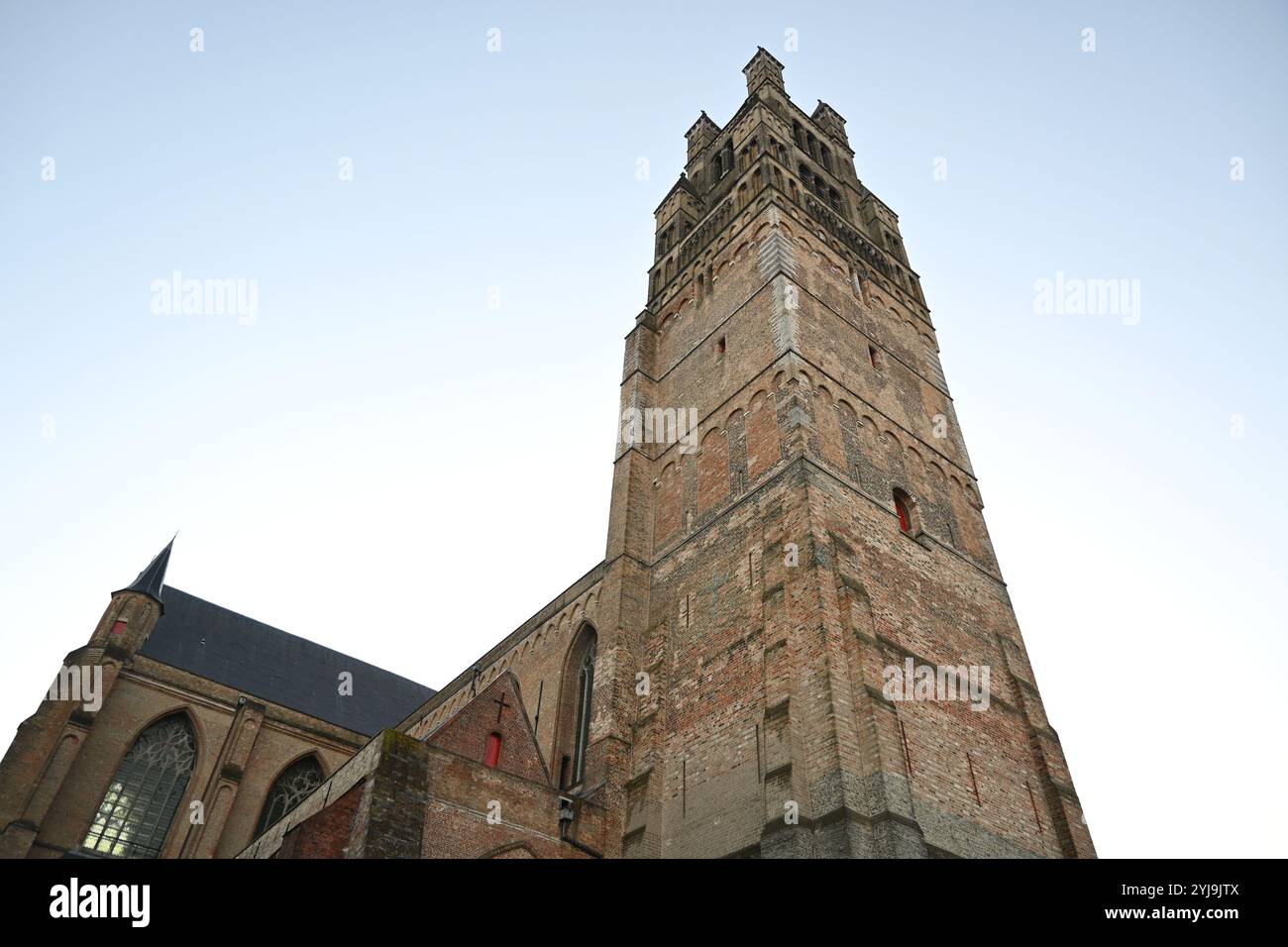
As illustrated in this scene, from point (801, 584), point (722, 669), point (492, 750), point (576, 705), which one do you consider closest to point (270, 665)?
point (576, 705)

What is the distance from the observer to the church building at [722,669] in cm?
1294

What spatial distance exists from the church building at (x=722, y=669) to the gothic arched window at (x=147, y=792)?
80mm

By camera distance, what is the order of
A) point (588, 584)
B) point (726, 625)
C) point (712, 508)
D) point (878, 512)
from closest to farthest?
point (726, 625) → point (878, 512) → point (712, 508) → point (588, 584)

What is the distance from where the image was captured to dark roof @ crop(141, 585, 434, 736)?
101ft

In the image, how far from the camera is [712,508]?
1839 centimetres

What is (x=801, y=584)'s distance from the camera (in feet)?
47.8

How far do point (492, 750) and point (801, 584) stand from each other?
6.61 meters

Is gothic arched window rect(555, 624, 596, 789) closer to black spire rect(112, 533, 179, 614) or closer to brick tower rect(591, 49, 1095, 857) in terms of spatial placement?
brick tower rect(591, 49, 1095, 857)

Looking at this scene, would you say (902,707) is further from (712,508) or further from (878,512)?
(712,508)

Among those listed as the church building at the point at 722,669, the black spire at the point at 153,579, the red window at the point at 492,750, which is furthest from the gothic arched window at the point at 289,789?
the red window at the point at 492,750

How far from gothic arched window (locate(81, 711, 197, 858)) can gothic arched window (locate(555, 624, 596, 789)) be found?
15042mm

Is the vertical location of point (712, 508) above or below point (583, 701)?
above

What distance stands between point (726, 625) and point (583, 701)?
17.0 ft
